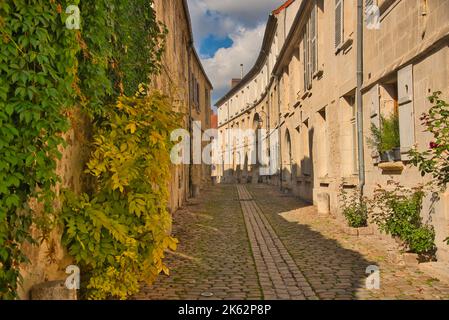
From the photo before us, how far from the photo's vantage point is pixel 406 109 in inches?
277

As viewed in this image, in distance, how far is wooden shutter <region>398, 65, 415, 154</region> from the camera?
22.5ft

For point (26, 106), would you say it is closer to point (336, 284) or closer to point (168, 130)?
point (168, 130)

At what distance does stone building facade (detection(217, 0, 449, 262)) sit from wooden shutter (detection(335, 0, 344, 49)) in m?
0.02

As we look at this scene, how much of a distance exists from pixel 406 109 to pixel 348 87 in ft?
10.9

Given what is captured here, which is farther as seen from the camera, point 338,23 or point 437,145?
point 338,23

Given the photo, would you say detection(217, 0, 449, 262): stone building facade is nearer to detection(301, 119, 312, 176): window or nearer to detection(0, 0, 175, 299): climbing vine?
detection(301, 119, 312, 176): window

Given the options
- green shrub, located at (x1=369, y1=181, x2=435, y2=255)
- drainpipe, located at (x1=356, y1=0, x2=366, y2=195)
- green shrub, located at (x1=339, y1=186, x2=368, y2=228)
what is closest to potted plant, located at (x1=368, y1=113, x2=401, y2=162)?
green shrub, located at (x1=369, y1=181, x2=435, y2=255)

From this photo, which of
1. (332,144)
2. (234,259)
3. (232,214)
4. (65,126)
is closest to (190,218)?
(232,214)

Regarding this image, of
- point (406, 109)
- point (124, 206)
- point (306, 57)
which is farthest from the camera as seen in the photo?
point (306, 57)

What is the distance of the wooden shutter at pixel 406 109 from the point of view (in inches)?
270

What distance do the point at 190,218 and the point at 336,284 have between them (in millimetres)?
6819

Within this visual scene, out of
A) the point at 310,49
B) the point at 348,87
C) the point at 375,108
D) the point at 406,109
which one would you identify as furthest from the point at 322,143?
the point at 406,109

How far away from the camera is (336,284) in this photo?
17.2ft

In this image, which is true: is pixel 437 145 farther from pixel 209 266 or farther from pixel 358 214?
pixel 358 214
